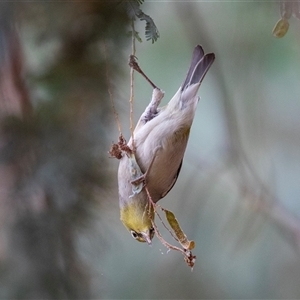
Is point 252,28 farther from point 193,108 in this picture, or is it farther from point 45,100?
point 45,100

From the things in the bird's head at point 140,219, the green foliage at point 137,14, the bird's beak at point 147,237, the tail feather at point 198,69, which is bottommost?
the bird's beak at point 147,237

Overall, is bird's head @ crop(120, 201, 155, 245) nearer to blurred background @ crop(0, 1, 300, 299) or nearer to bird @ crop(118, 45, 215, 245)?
bird @ crop(118, 45, 215, 245)

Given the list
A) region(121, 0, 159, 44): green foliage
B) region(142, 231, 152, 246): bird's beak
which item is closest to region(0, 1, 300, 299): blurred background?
region(121, 0, 159, 44): green foliage

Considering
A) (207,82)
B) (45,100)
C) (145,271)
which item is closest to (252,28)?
(207,82)

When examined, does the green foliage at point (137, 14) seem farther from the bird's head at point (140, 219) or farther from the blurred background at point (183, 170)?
the bird's head at point (140, 219)

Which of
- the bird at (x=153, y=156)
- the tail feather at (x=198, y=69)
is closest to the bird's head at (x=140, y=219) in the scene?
the bird at (x=153, y=156)
